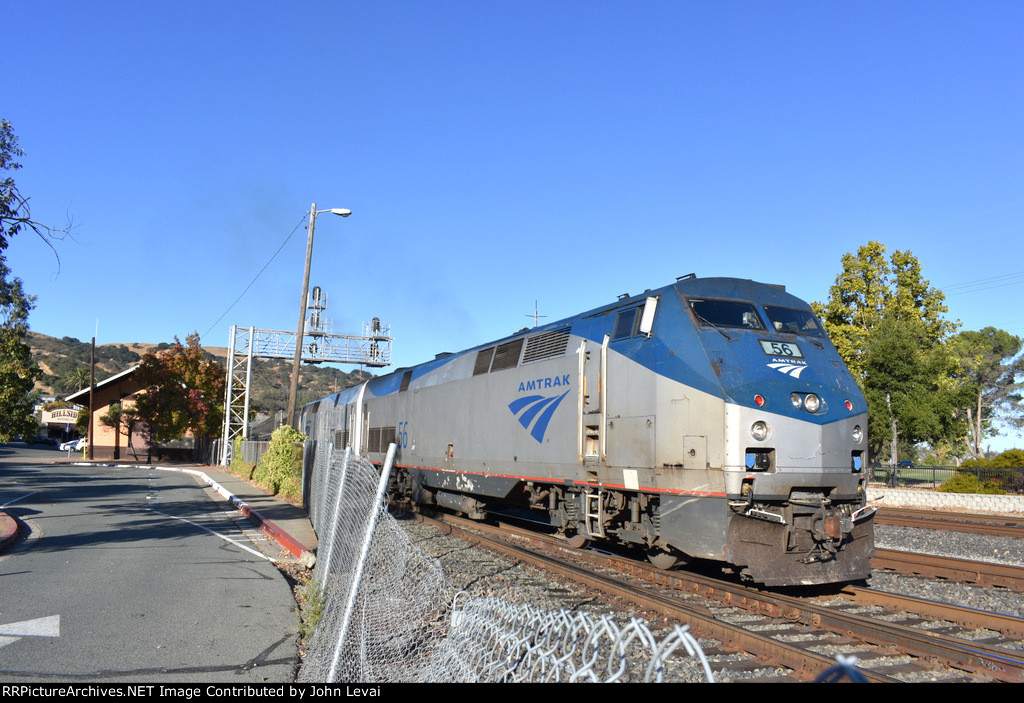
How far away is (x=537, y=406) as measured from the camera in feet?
37.0

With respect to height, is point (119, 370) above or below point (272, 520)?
above

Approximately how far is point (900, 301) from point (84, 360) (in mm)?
147575

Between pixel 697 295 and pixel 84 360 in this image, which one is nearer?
pixel 697 295

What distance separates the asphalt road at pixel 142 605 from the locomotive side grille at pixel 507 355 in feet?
16.9

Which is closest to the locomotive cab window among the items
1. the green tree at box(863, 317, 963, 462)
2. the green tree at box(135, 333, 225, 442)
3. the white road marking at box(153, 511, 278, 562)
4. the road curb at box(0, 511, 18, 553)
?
the white road marking at box(153, 511, 278, 562)

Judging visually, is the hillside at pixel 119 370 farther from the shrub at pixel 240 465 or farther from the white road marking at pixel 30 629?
the white road marking at pixel 30 629

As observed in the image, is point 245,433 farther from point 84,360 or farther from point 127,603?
point 84,360

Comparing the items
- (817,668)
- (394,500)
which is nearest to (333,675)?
(817,668)

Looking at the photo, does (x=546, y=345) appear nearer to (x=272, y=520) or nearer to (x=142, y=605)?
(x=142, y=605)

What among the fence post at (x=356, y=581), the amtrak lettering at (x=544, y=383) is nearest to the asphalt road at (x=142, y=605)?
the fence post at (x=356, y=581)

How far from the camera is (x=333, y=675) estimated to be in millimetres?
4445

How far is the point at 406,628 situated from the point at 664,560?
444 cm

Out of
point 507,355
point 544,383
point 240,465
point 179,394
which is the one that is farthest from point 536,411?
point 179,394

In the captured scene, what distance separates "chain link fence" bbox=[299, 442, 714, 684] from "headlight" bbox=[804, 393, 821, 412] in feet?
10.8
